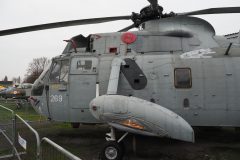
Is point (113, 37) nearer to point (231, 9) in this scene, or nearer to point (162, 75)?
point (162, 75)

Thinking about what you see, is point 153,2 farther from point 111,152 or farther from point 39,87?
point 111,152

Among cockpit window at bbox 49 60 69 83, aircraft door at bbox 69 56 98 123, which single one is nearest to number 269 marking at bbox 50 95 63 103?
aircraft door at bbox 69 56 98 123

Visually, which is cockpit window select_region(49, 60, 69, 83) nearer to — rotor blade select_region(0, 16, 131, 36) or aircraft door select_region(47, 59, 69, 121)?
aircraft door select_region(47, 59, 69, 121)

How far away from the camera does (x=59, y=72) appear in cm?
851

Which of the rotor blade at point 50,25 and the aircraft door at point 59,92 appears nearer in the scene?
the rotor blade at point 50,25

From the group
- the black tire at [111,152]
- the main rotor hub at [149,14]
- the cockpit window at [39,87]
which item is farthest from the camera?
the main rotor hub at [149,14]

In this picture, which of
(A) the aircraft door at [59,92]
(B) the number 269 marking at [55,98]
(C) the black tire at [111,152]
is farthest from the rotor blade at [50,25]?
(C) the black tire at [111,152]

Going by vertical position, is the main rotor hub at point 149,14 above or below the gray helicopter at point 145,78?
above

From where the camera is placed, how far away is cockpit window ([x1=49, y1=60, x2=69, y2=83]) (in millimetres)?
8328

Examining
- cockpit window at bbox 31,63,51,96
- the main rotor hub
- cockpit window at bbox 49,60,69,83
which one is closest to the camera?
cockpit window at bbox 49,60,69,83

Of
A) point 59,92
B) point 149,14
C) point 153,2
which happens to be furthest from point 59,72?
point 153,2

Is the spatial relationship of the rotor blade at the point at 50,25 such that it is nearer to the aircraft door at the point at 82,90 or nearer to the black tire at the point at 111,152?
the aircraft door at the point at 82,90

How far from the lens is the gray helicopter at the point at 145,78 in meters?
6.37

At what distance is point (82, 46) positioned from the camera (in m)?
9.33
